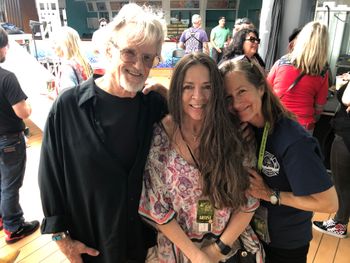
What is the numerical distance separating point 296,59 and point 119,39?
6.14 ft

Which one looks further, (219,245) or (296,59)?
(296,59)

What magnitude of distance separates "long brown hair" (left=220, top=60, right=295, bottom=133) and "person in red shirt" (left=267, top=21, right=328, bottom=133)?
54.6 inches

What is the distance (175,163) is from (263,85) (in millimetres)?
505

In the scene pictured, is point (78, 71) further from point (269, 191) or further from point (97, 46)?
point (269, 191)

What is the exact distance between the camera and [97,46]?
130cm

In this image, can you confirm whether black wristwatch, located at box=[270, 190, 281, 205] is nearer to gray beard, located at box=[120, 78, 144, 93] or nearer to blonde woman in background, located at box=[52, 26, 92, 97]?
gray beard, located at box=[120, 78, 144, 93]

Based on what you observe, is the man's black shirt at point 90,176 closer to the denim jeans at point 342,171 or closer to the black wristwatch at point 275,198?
the black wristwatch at point 275,198

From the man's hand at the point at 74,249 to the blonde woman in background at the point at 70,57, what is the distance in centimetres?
205

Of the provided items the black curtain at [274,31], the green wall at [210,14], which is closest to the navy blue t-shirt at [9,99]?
the black curtain at [274,31]

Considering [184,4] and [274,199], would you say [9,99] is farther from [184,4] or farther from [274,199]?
[184,4]

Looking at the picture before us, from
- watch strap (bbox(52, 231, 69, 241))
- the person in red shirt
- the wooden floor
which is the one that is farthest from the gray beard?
the wooden floor

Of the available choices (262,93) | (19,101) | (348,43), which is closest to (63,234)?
(262,93)

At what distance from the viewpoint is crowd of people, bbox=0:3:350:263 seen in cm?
118

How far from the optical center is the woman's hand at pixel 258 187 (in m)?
1.23
